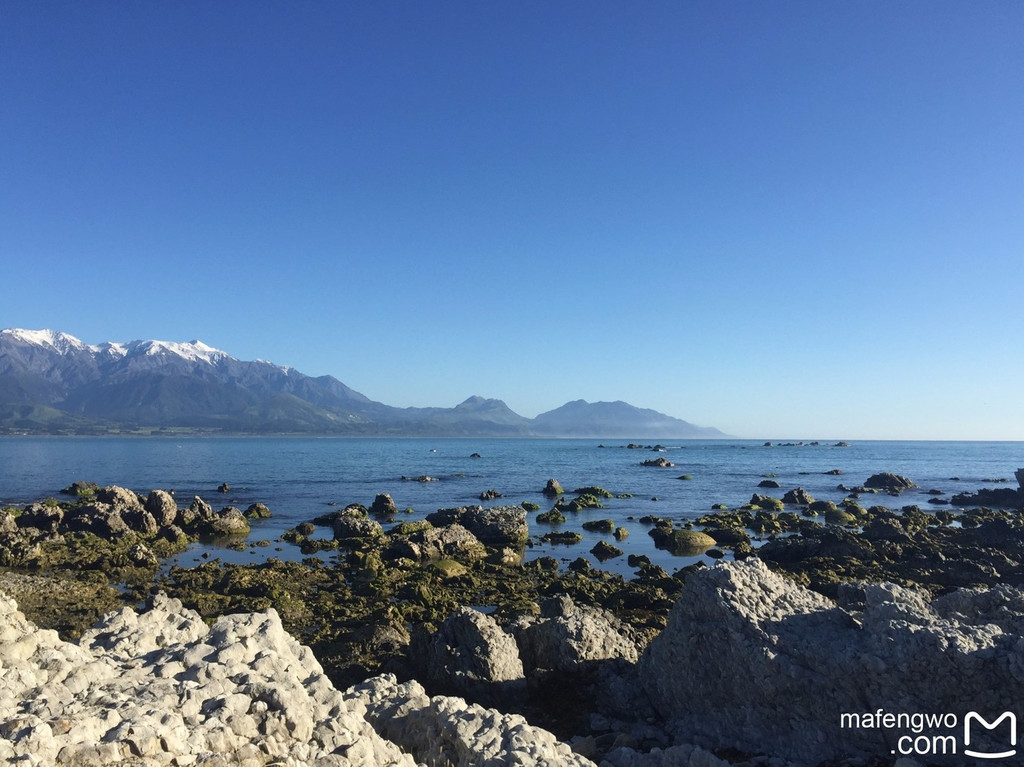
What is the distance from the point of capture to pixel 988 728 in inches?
348

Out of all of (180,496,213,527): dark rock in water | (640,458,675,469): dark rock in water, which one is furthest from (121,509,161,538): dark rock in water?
(640,458,675,469): dark rock in water

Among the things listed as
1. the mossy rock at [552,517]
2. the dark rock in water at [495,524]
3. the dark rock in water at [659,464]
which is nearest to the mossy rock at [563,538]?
the dark rock in water at [495,524]

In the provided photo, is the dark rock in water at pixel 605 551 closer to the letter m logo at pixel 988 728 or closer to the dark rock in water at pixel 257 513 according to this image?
the letter m logo at pixel 988 728

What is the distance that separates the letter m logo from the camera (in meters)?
8.53

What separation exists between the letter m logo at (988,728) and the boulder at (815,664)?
0.09 metres

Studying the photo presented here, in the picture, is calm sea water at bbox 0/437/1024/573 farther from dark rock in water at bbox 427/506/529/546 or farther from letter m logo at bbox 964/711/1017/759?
letter m logo at bbox 964/711/1017/759

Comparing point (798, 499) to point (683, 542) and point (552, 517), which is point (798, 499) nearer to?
point (552, 517)

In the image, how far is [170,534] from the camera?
34.6m

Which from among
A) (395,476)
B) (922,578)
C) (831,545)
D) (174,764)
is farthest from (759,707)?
(395,476)

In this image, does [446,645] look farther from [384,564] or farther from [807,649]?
[384,564]

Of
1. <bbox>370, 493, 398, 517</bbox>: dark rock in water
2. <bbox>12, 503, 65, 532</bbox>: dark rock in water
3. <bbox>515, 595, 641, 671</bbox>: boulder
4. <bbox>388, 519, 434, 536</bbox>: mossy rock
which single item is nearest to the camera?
<bbox>515, 595, 641, 671</bbox>: boulder

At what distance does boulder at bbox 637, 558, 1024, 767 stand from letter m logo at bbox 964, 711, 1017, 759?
9 cm

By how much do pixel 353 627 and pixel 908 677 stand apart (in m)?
15.4

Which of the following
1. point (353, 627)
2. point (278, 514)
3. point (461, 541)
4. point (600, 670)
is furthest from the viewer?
point (278, 514)
